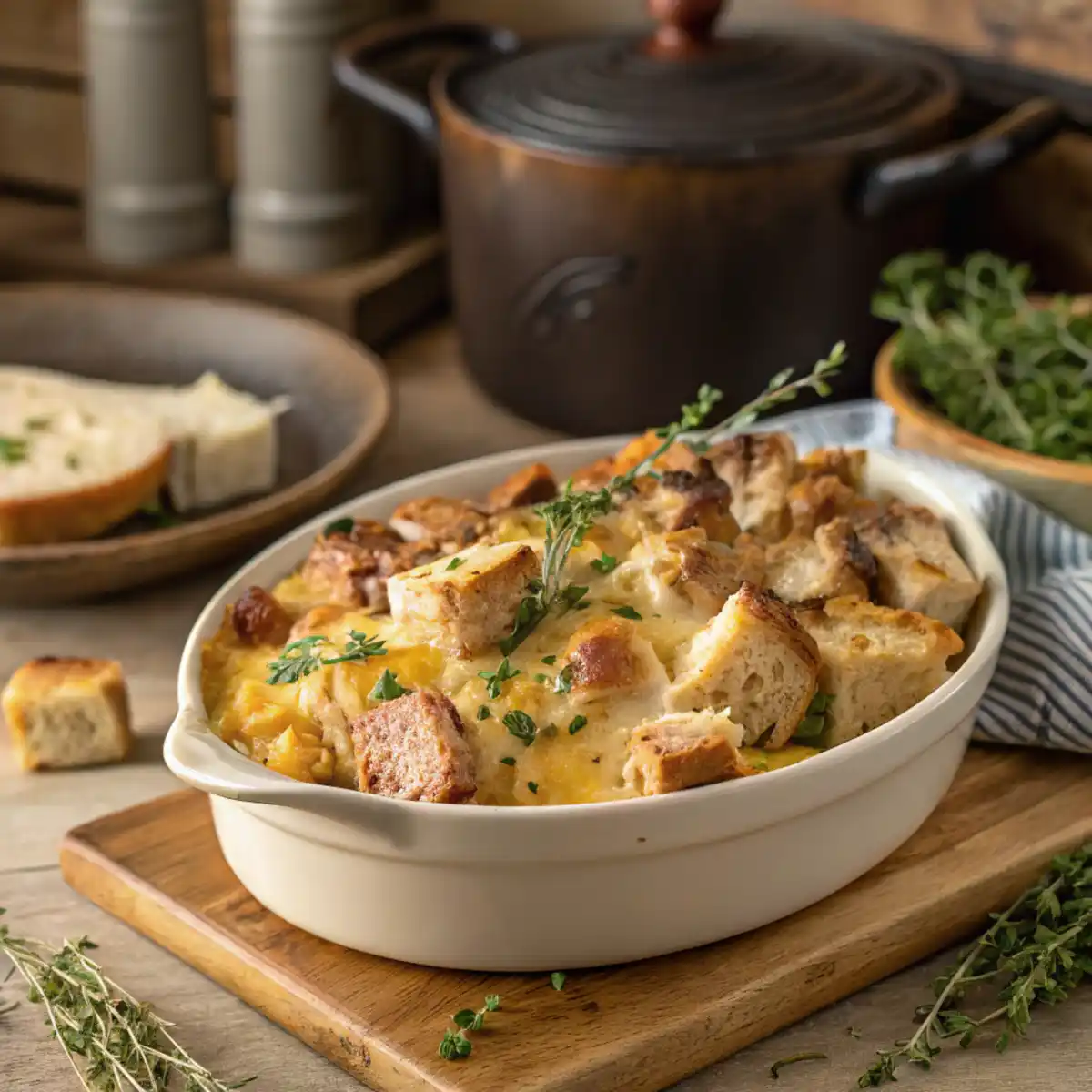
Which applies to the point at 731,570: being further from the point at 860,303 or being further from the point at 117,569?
the point at 860,303

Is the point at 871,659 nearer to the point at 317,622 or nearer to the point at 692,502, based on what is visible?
the point at 692,502

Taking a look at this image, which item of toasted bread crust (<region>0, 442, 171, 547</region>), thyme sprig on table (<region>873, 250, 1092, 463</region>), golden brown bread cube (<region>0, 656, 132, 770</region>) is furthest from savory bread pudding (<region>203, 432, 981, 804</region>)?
toasted bread crust (<region>0, 442, 171, 547</region>)

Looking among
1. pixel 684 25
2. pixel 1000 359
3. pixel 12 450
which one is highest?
pixel 684 25

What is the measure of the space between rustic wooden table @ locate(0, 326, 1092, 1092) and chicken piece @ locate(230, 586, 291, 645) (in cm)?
25

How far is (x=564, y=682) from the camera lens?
3.90 ft

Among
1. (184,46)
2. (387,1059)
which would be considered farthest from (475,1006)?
(184,46)

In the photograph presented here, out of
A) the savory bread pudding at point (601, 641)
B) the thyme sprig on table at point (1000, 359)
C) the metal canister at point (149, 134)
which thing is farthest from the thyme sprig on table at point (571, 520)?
the metal canister at point (149, 134)

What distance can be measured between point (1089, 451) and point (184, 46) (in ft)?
4.49

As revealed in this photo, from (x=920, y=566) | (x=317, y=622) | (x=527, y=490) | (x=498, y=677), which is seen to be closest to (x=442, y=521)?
(x=527, y=490)

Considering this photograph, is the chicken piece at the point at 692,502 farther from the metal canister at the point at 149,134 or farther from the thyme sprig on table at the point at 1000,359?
the metal canister at the point at 149,134

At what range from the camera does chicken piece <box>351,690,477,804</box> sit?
3.70 feet

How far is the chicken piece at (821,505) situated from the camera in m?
1.42

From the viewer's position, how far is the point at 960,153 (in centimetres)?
184

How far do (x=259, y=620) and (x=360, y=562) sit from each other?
A: 97 mm
